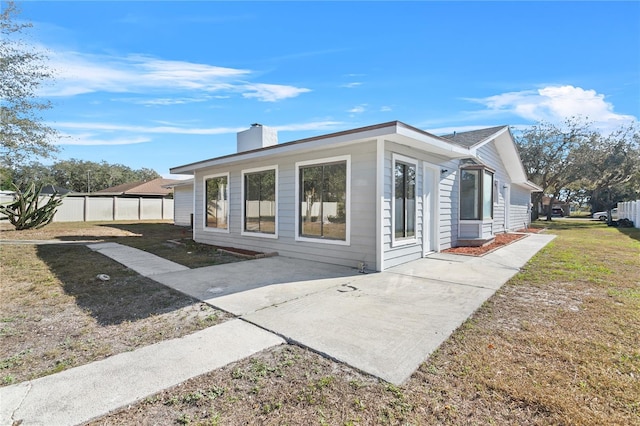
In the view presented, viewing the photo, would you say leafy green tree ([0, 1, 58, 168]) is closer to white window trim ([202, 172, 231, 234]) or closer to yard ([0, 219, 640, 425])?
white window trim ([202, 172, 231, 234])

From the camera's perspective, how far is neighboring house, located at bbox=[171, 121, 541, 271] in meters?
6.14

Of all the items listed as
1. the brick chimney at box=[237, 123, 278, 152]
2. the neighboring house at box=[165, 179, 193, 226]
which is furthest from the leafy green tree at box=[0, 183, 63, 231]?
the brick chimney at box=[237, 123, 278, 152]

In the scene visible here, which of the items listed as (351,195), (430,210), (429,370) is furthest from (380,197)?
(429,370)

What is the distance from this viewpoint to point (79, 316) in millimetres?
3738

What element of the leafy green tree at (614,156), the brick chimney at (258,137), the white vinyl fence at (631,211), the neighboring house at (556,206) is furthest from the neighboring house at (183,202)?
the neighboring house at (556,206)

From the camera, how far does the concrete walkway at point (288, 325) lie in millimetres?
2182

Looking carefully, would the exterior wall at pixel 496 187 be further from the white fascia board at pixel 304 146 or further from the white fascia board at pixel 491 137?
the white fascia board at pixel 304 146

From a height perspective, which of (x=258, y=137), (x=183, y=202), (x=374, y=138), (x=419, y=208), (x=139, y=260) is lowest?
(x=139, y=260)

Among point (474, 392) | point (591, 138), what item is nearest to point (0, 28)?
point (474, 392)

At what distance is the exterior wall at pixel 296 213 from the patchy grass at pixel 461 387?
3.07 meters

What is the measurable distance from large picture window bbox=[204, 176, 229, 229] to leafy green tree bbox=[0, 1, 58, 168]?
12.2 m

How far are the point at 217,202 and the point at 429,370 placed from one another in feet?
29.1

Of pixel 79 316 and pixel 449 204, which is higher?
pixel 449 204

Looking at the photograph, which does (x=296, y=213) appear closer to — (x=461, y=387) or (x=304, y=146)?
(x=304, y=146)
